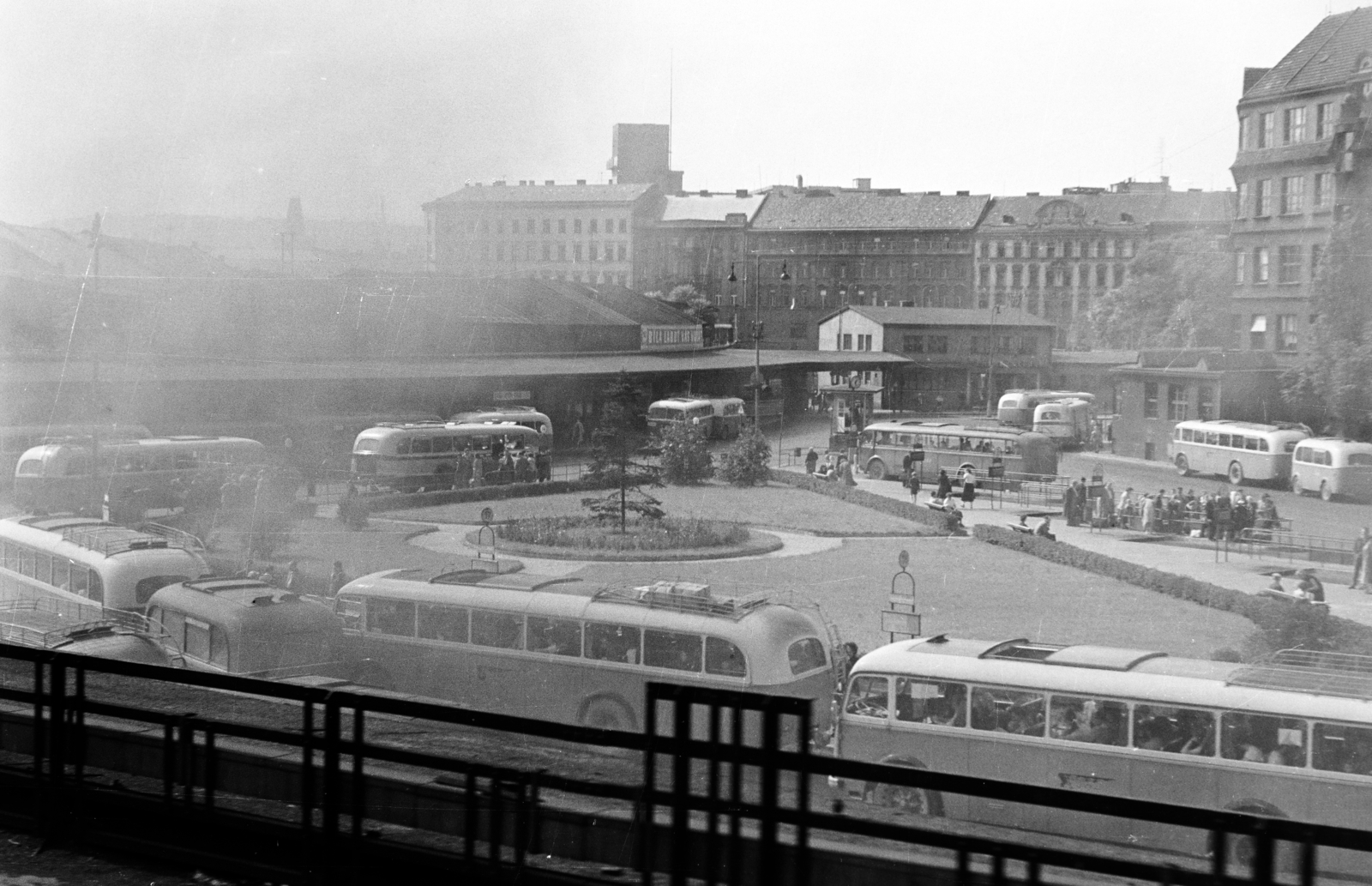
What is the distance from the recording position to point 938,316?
425cm

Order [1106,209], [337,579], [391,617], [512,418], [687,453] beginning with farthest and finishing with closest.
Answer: [687,453] < [512,418] < [337,579] < [391,617] < [1106,209]

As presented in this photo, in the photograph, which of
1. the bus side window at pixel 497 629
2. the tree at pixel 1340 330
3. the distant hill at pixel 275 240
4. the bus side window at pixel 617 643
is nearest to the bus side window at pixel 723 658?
the bus side window at pixel 617 643

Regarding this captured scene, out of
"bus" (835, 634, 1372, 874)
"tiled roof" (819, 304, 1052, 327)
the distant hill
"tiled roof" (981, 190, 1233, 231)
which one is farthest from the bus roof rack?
the distant hill

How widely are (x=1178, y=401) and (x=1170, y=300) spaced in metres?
0.32

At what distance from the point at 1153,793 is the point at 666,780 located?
1.22 m

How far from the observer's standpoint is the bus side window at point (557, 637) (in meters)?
4.29

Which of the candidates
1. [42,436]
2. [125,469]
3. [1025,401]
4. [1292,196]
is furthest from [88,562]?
[1292,196]

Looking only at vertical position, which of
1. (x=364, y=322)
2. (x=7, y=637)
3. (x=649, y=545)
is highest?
(x=364, y=322)

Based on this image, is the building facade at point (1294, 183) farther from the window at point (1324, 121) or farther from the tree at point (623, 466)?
the tree at point (623, 466)

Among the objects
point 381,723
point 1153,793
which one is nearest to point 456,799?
point 381,723

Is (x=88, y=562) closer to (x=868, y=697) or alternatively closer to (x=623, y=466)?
(x=623, y=466)

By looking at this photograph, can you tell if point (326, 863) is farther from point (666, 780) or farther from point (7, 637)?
point (7, 637)

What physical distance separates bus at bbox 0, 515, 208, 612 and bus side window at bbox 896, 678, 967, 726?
287 centimetres

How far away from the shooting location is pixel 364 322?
18.2ft
